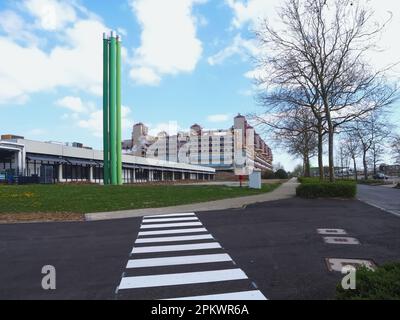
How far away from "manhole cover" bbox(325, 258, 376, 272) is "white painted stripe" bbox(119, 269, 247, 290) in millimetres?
1625

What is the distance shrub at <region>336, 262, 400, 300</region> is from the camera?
13.1 feet

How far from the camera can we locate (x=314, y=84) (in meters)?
25.6

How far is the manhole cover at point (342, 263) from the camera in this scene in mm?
6997

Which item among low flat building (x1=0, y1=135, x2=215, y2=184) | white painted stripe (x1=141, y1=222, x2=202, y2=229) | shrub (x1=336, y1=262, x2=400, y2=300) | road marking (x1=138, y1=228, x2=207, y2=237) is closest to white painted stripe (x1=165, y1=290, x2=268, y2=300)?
shrub (x1=336, y1=262, x2=400, y2=300)

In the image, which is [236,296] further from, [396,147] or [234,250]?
[396,147]

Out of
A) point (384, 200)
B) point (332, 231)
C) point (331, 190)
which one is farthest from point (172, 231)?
point (384, 200)

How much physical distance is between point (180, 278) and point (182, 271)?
1.46ft

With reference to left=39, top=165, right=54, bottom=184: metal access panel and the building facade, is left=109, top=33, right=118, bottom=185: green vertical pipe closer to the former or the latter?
left=39, top=165, right=54, bottom=184: metal access panel

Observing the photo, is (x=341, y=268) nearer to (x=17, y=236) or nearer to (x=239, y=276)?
(x=239, y=276)

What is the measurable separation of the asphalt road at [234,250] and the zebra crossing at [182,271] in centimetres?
14

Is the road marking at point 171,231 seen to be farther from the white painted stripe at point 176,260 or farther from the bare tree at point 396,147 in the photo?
the bare tree at point 396,147

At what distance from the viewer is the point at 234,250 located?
860cm

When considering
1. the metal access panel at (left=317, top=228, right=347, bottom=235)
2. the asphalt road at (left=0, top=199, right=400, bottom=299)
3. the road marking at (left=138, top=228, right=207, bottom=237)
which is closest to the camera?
the asphalt road at (left=0, top=199, right=400, bottom=299)

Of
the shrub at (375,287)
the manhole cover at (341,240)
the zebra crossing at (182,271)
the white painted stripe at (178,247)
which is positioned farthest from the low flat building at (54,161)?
the shrub at (375,287)
